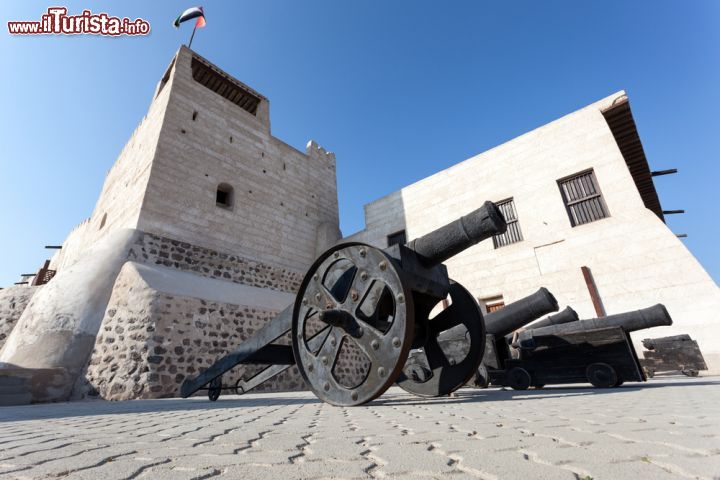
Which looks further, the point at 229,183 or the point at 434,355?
the point at 229,183

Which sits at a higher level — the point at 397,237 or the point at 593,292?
the point at 397,237

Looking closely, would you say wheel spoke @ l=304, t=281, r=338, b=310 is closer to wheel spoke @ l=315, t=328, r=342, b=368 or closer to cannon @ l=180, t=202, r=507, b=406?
cannon @ l=180, t=202, r=507, b=406

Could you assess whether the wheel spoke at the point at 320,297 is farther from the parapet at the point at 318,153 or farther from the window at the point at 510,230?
the parapet at the point at 318,153

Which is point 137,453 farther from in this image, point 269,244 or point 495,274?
point 269,244

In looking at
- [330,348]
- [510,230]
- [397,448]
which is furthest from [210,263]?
[397,448]

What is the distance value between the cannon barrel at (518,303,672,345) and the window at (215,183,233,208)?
8.58 metres

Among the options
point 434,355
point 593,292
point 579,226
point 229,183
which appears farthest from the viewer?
point 229,183

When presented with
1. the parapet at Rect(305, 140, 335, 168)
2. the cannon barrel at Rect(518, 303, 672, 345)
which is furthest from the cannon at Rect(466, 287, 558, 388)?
the parapet at Rect(305, 140, 335, 168)

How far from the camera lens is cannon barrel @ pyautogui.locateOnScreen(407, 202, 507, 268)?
102 inches

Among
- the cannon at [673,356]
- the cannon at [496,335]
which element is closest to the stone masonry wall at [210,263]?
the cannon at [496,335]

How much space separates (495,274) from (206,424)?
27.0 feet

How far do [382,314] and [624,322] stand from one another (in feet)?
11.4

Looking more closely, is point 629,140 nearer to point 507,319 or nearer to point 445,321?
point 507,319

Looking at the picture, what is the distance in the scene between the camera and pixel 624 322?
432 cm
